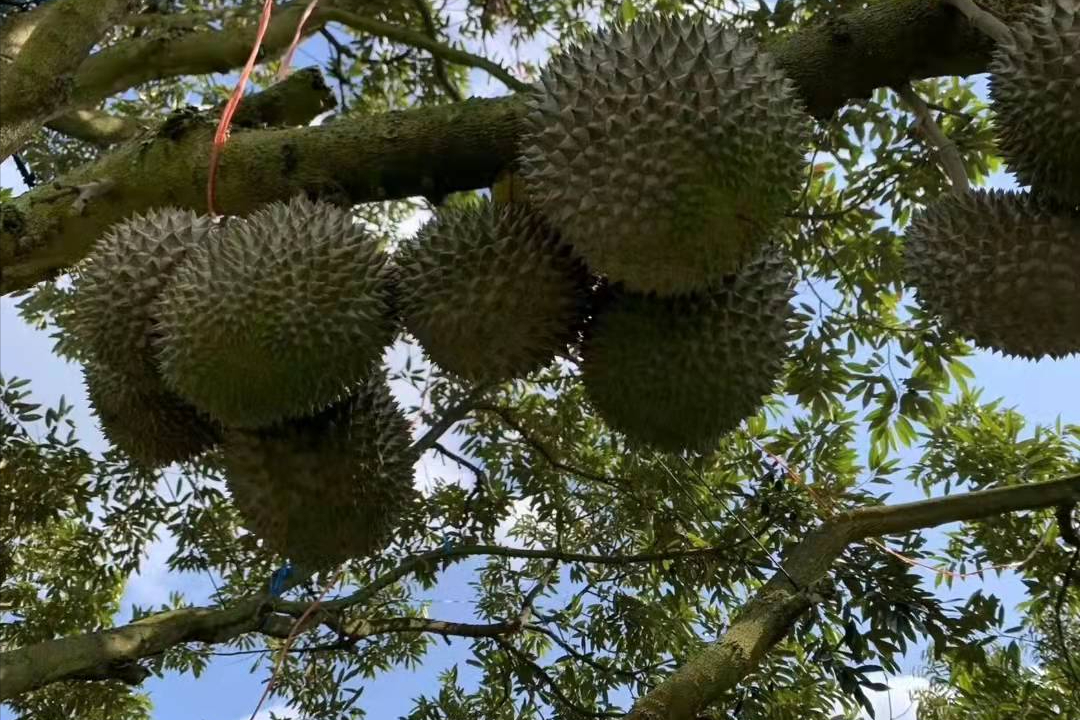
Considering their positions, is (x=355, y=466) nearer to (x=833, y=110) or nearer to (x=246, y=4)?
(x=833, y=110)

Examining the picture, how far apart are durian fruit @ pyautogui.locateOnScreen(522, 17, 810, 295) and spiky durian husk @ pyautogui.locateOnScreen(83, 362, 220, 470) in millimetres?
841

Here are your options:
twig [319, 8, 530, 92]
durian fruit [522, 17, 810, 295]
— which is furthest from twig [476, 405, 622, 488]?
durian fruit [522, 17, 810, 295]

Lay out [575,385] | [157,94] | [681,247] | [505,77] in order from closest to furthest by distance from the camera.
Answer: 1. [681,247]
2. [505,77]
3. [575,385]
4. [157,94]

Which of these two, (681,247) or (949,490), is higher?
(949,490)

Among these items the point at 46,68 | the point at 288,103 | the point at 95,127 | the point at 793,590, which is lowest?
the point at 793,590

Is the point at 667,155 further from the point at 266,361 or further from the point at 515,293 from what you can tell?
the point at 266,361

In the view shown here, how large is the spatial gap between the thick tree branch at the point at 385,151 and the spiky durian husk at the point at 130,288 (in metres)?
0.21

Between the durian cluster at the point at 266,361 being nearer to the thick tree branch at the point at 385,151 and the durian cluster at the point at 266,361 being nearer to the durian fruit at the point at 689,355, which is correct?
the thick tree branch at the point at 385,151

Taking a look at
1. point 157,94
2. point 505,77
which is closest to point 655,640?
point 505,77

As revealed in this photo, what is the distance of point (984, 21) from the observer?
143 centimetres

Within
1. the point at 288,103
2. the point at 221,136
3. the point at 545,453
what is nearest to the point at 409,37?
the point at 545,453

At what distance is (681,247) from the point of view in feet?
4.18

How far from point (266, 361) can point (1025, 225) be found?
126 cm

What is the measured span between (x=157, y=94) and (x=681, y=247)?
17.6 ft
